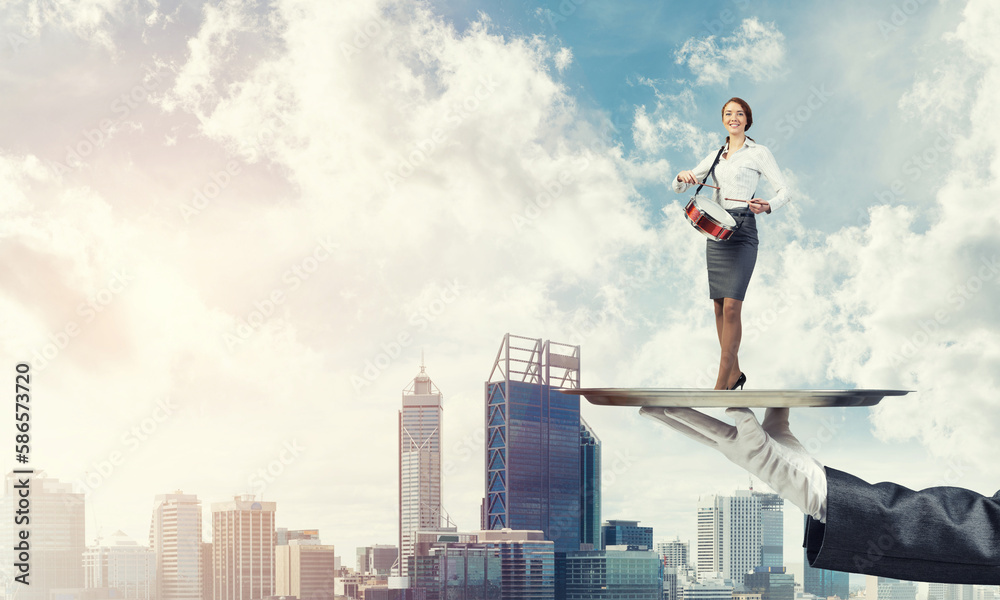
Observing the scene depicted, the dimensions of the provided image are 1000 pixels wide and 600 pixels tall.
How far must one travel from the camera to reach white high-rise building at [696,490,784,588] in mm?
65125

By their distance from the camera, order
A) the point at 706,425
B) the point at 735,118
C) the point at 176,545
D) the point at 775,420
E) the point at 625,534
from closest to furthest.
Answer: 1. the point at 706,425
2. the point at 775,420
3. the point at 735,118
4. the point at 176,545
5. the point at 625,534

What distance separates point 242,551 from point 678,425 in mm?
63086

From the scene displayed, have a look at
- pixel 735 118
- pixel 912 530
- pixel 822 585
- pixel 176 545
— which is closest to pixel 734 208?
pixel 735 118

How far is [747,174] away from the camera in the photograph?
10.9ft

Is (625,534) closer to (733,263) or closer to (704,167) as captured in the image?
(704,167)

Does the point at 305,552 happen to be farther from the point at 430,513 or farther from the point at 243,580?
the point at 430,513

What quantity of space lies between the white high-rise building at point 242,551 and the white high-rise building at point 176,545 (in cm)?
130

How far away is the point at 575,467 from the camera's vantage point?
7519 centimetres

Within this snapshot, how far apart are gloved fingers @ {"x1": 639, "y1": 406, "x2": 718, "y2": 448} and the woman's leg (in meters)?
1.08

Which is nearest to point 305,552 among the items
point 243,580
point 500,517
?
point 243,580

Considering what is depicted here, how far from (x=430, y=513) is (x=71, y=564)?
35.4m

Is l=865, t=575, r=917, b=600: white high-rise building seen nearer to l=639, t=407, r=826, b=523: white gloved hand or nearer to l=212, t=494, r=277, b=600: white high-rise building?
l=212, t=494, r=277, b=600: white high-rise building

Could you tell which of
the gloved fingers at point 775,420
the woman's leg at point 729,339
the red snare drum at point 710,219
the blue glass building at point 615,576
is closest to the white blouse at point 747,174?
the red snare drum at point 710,219

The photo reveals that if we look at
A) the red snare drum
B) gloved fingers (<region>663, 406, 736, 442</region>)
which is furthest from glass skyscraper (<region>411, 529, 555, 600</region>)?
gloved fingers (<region>663, 406, 736, 442</region>)
